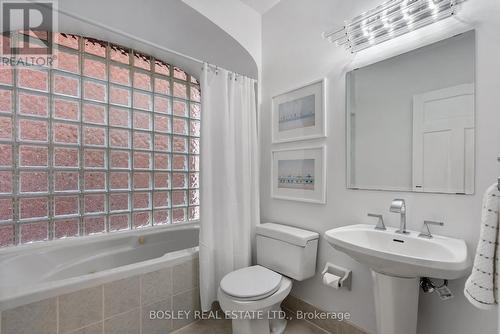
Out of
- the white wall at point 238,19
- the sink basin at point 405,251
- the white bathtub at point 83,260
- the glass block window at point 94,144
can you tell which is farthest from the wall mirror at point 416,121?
the glass block window at point 94,144

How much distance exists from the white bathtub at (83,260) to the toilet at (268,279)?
0.49 meters

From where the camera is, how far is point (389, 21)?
1326 millimetres

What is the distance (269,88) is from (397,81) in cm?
107

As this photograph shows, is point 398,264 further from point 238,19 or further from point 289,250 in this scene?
point 238,19

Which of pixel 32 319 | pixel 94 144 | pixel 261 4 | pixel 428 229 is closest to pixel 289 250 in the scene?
pixel 428 229

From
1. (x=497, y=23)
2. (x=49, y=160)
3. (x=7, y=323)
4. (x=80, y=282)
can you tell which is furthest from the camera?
(x=49, y=160)

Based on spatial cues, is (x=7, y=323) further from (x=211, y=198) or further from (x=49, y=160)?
(x=211, y=198)

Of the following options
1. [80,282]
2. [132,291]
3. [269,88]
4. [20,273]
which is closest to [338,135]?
[269,88]

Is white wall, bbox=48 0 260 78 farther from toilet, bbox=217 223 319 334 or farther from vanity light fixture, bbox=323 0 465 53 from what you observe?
toilet, bbox=217 223 319 334

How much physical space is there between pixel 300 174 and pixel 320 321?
1113 millimetres

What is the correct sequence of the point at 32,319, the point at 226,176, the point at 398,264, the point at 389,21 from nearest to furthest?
1. the point at 398,264
2. the point at 32,319
3. the point at 389,21
4. the point at 226,176

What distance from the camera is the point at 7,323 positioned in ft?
3.85

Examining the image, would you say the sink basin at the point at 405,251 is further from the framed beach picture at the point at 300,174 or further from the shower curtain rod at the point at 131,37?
the shower curtain rod at the point at 131,37

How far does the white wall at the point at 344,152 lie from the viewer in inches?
43.4
